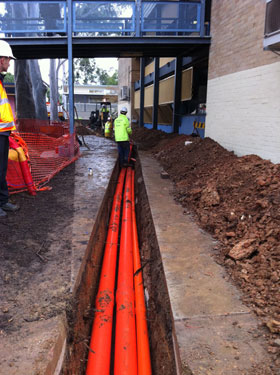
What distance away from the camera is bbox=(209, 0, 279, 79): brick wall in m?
6.08

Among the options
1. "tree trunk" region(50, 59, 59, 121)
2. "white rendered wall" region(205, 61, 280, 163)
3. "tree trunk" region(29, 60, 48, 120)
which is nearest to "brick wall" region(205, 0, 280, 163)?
"white rendered wall" region(205, 61, 280, 163)

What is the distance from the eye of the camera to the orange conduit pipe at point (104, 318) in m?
2.69

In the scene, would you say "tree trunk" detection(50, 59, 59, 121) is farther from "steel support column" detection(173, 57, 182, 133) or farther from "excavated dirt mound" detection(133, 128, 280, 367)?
"excavated dirt mound" detection(133, 128, 280, 367)

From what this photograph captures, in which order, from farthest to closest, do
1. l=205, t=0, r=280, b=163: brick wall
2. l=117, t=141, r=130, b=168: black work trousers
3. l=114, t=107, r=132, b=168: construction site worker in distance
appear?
l=117, t=141, r=130, b=168: black work trousers < l=114, t=107, r=132, b=168: construction site worker in distance < l=205, t=0, r=280, b=163: brick wall

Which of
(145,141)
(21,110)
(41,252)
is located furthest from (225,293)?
(21,110)

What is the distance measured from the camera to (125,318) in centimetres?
324

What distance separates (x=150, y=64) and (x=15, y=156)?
625 inches

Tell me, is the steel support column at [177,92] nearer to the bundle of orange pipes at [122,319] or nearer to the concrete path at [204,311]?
the bundle of orange pipes at [122,319]

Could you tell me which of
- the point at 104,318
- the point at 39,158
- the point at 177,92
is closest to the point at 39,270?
the point at 104,318

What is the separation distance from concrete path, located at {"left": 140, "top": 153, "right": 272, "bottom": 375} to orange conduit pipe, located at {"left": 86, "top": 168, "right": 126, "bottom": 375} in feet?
2.61

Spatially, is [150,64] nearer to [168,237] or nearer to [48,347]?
[168,237]

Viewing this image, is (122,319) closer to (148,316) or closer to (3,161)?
(148,316)

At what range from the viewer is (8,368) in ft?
6.25

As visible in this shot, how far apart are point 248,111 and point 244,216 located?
3222 mm
